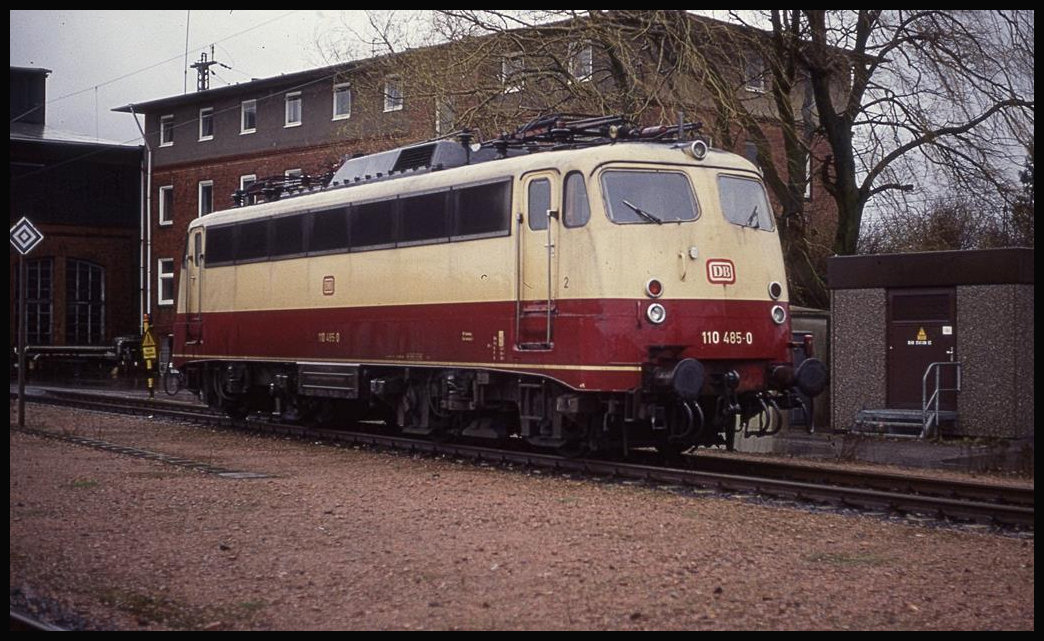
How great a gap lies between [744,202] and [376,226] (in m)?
4.94

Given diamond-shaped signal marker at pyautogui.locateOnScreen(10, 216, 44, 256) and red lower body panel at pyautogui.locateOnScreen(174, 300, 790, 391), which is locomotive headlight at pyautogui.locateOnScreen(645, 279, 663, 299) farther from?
diamond-shaped signal marker at pyautogui.locateOnScreen(10, 216, 44, 256)

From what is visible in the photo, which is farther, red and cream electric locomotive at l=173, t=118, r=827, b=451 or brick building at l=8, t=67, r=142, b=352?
brick building at l=8, t=67, r=142, b=352

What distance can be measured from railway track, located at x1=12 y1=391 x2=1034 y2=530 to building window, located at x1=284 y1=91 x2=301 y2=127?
28.3 metres

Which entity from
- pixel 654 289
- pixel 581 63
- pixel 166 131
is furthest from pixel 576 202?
pixel 166 131

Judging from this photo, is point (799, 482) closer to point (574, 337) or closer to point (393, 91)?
point (574, 337)

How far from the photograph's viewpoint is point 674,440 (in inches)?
581

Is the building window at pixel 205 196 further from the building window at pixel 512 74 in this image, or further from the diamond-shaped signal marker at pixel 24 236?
the diamond-shaped signal marker at pixel 24 236

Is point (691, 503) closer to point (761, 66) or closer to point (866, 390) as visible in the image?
point (866, 390)

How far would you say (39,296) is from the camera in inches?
1944

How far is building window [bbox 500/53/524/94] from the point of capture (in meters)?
24.0

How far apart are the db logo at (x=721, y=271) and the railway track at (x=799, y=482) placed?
2049mm

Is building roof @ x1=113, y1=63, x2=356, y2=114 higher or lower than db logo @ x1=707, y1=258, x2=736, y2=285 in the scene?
higher

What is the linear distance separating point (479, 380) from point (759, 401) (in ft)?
10.5

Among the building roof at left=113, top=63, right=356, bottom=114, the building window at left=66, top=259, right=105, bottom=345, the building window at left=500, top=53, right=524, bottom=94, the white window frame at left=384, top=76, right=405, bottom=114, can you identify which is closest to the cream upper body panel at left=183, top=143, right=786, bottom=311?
the building window at left=500, top=53, right=524, bottom=94
